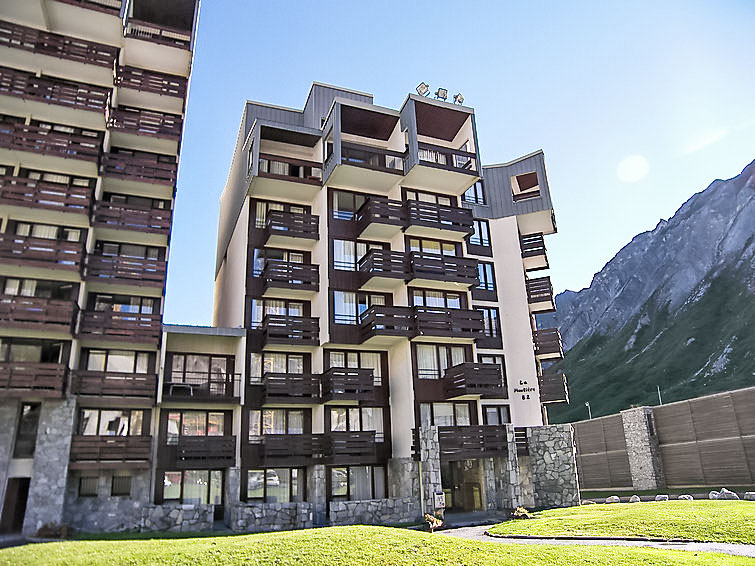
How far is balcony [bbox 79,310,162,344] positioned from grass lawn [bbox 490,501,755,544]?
18.4m

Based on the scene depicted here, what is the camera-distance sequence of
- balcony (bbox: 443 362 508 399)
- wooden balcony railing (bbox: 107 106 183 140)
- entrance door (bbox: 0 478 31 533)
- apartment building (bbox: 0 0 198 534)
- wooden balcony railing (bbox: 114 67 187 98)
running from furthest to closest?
balcony (bbox: 443 362 508 399), wooden balcony railing (bbox: 114 67 187 98), wooden balcony railing (bbox: 107 106 183 140), apartment building (bbox: 0 0 198 534), entrance door (bbox: 0 478 31 533)

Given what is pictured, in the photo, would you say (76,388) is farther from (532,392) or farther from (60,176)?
(532,392)

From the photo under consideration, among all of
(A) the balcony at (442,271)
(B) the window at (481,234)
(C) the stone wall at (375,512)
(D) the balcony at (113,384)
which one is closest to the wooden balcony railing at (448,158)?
(B) the window at (481,234)

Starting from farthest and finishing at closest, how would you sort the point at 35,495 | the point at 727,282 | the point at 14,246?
the point at 727,282 → the point at 14,246 → the point at 35,495

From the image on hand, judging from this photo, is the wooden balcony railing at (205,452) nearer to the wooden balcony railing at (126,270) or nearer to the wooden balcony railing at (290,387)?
the wooden balcony railing at (290,387)

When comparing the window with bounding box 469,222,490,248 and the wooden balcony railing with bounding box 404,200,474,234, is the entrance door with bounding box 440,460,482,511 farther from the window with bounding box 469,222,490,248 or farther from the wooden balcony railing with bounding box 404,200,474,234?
the window with bounding box 469,222,490,248

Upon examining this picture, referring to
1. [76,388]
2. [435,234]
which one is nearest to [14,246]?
[76,388]

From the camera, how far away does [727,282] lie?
123 meters

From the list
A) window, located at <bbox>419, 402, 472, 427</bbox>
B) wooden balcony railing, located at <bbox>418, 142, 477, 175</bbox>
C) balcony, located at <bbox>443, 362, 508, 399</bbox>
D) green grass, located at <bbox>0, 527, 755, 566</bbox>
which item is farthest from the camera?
wooden balcony railing, located at <bbox>418, 142, 477, 175</bbox>

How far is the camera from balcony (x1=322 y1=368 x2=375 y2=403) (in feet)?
97.9

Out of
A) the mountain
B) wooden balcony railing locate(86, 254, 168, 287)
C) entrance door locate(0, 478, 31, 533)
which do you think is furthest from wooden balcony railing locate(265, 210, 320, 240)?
the mountain

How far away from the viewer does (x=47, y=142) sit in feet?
91.0

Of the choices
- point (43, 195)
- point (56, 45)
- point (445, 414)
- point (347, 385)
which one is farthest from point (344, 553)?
point (56, 45)

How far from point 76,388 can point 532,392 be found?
84.7 feet
